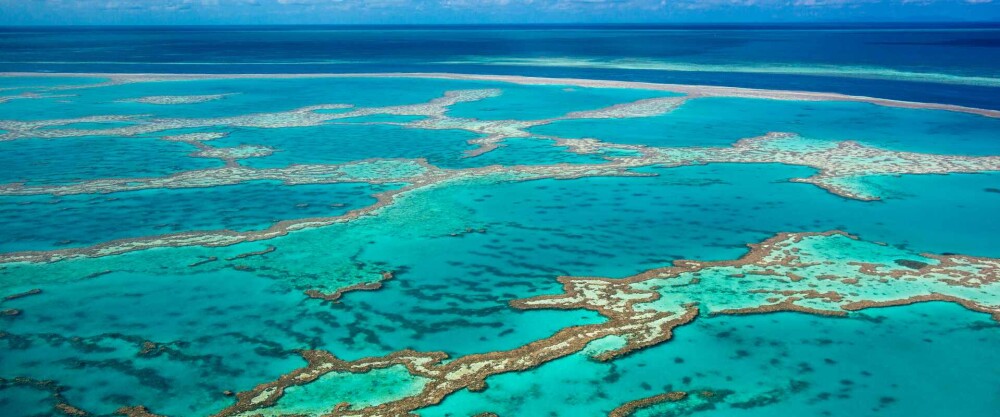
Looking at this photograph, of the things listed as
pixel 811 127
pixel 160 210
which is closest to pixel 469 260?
pixel 160 210

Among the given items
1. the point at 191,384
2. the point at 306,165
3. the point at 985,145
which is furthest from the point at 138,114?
the point at 985,145

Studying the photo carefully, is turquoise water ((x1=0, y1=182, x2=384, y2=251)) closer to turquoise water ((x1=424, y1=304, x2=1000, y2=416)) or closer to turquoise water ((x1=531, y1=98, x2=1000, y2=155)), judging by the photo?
turquoise water ((x1=424, y1=304, x2=1000, y2=416))

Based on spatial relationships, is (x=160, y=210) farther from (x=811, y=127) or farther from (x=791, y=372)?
(x=811, y=127)

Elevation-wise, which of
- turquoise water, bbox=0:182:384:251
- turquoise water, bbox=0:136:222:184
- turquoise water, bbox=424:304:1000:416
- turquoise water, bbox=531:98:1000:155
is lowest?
turquoise water, bbox=531:98:1000:155

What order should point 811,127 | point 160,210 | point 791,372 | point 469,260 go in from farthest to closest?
point 811,127, point 160,210, point 469,260, point 791,372

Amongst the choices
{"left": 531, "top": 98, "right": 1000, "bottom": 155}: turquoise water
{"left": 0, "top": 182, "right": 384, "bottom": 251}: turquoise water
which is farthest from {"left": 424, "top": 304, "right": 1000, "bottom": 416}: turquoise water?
{"left": 531, "top": 98, "right": 1000, "bottom": 155}: turquoise water

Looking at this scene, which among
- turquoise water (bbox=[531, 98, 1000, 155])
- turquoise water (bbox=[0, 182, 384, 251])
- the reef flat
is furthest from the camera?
turquoise water (bbox=[531, 98, 1000, 155])

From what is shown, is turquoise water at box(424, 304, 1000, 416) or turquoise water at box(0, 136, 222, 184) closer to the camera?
turquoise water at box(424, 304, 1000, 416)

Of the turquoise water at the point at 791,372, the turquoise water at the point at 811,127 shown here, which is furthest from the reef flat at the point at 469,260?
the turquoise water at the point at 811,127

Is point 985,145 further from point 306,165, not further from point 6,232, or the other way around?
point 6,232
